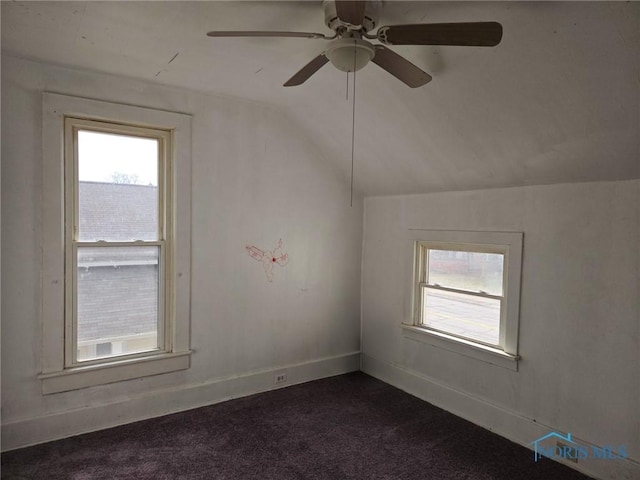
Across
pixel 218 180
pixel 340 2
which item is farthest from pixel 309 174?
pixel 340 2

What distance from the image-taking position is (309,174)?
3.96m

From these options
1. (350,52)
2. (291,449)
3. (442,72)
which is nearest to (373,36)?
(350,52)

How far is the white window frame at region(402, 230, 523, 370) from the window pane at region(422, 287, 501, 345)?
0.06 meters

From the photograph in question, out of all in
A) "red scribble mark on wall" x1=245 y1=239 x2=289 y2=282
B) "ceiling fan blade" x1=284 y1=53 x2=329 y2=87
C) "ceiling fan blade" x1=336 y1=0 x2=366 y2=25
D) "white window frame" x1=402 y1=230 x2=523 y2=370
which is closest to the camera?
"ceiling fan blade" x1=336 y1=0 x2=366 y2=25

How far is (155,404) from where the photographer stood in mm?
3244

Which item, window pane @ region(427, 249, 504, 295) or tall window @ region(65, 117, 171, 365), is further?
window pane @ region(427, 249, 504, 295)

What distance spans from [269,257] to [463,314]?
171cm

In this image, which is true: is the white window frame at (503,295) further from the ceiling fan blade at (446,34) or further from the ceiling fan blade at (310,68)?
the ceiling fan blade at (310,68)

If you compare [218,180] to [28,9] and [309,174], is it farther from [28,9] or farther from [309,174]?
[28,9]

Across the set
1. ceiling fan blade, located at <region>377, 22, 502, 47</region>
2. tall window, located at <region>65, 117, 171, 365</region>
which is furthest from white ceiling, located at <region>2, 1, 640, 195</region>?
tall window, located at <region>65, 117, 171, 365</region>

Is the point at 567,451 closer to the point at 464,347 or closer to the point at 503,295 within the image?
the point at 464,347

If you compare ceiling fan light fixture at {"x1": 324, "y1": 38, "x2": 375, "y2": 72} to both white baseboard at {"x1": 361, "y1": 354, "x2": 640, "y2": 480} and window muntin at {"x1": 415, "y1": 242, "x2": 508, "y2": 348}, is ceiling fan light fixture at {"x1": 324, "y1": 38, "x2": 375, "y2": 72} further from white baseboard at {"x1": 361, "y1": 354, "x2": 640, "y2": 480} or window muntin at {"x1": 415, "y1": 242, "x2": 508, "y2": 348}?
white baseboard at {"x1": 361, "y1": 354, "x2": 640, "y2": 480}

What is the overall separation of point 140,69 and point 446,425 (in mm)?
3366

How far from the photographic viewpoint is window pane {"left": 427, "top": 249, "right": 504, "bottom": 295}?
3.21 meters
